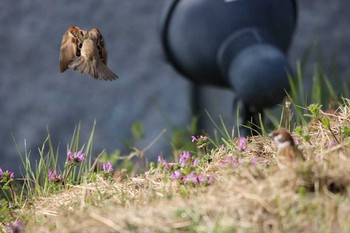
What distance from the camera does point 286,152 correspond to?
291 cm

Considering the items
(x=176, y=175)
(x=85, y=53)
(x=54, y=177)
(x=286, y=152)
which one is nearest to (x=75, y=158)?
(x=54, y=177)

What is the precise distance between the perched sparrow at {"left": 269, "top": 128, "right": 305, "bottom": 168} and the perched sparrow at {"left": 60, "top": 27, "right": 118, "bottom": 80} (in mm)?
773

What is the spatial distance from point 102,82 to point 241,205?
380 cm

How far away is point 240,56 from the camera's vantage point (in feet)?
15.8

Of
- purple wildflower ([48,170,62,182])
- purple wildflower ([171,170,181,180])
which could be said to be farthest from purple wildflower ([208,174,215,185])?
purple wildflower ([48,170,62,182])

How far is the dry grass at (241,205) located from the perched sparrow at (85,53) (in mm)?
552

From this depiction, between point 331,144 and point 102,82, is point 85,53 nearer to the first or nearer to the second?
point 331,144

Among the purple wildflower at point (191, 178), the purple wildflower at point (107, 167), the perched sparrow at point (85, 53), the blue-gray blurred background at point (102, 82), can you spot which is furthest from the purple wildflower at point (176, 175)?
the blue-gray blurred background at point (102, 82)

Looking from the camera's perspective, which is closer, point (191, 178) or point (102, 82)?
point (191, 178)

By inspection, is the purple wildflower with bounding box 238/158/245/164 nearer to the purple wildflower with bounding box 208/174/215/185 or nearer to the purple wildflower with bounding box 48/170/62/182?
the purple wildflower with bounding box 208/174/215/185

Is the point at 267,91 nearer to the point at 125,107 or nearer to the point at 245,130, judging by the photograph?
the point at 245,130

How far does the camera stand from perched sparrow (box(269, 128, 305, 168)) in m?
2.88

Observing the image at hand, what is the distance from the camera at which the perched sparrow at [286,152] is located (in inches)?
113

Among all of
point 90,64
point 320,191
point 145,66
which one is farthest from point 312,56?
point 320,191
